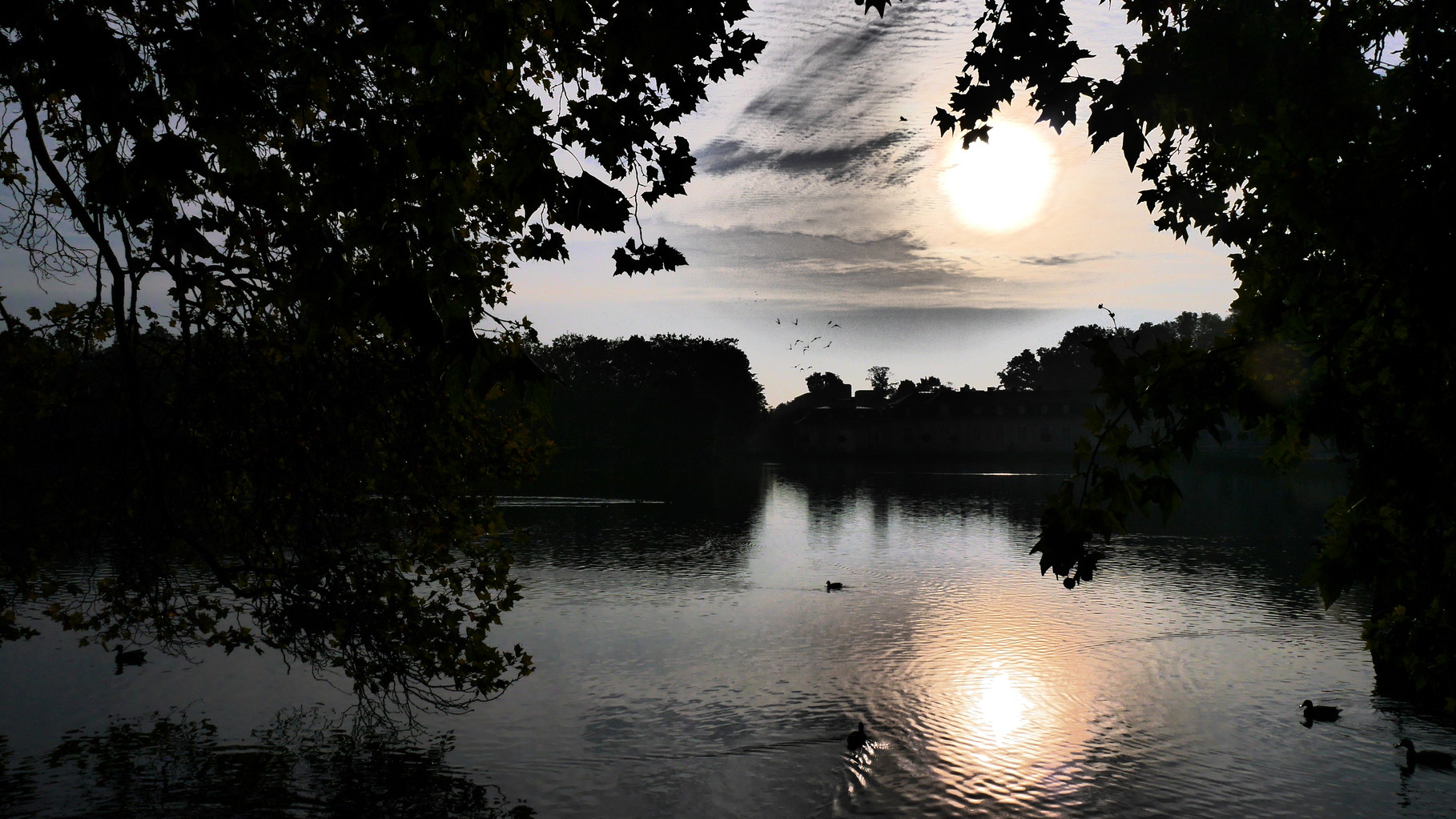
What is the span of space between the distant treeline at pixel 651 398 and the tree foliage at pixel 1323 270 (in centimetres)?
9496

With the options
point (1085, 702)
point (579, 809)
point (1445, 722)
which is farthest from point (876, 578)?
point (579, 809)

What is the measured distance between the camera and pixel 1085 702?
1836 centimetres

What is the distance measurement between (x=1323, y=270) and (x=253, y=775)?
50.2ft

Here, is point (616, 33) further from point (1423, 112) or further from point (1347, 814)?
point (1347, 814)

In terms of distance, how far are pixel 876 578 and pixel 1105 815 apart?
1779 cm

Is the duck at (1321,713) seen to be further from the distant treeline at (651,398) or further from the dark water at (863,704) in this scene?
the distant treeline at (651,398)

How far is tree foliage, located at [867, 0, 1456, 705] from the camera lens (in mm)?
5613

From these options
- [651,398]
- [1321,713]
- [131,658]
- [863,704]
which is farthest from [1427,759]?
[651,398]

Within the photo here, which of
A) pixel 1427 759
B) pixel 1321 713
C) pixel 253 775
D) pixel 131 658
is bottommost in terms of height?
pixel 253 775

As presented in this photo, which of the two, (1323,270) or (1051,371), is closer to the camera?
(1323,270)

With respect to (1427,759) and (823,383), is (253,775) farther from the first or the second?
(823,383)

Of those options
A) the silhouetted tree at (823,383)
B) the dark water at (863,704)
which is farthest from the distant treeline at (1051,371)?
the dark water at (863,704)

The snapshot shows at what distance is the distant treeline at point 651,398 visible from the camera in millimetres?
105188

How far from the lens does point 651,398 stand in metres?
105
